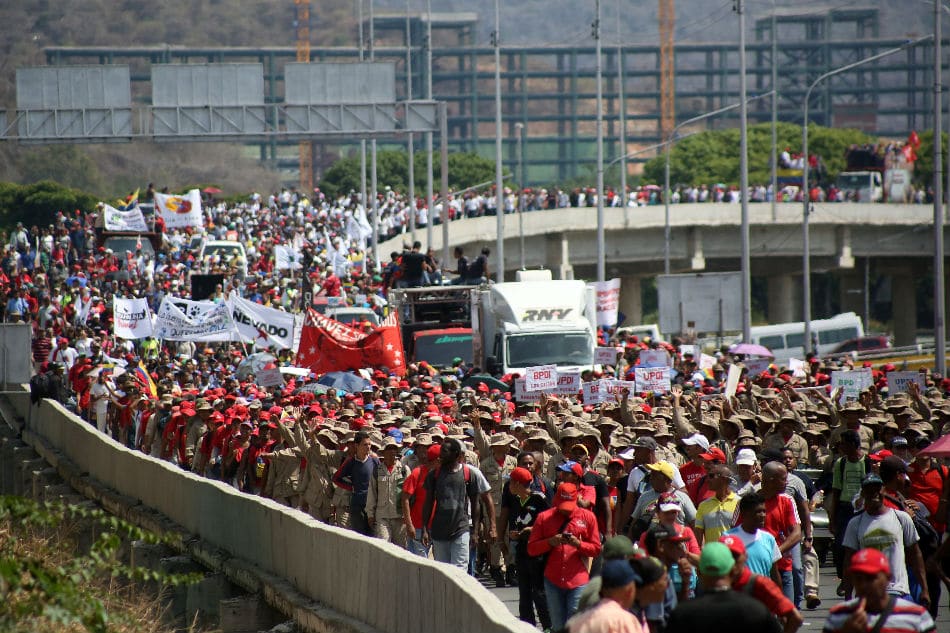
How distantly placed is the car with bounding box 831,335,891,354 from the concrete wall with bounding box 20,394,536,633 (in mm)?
40733

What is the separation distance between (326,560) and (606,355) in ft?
45.1

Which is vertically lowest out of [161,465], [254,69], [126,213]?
[161,465]

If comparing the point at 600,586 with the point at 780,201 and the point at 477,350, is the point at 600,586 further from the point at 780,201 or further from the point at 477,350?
the point at 780,201

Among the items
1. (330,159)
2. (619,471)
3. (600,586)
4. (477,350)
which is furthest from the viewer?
(330,159)

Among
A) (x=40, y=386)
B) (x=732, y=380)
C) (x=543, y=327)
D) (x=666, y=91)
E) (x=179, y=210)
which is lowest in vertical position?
(x=40, y=386)

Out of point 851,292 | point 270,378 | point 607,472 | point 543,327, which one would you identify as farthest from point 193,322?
point 851,292

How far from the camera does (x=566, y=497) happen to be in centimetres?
1116

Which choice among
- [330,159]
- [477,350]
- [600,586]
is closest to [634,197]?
[477,350]

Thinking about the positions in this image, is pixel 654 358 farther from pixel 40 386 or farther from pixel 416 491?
pixel 416 491

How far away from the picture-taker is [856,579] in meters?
7.44

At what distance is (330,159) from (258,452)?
6598 inches

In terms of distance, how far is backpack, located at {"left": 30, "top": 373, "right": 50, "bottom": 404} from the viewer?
99.3 ft

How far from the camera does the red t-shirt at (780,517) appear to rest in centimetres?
1138

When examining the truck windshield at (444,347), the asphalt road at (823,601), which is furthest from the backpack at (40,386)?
the asphalt road at (823,601)
